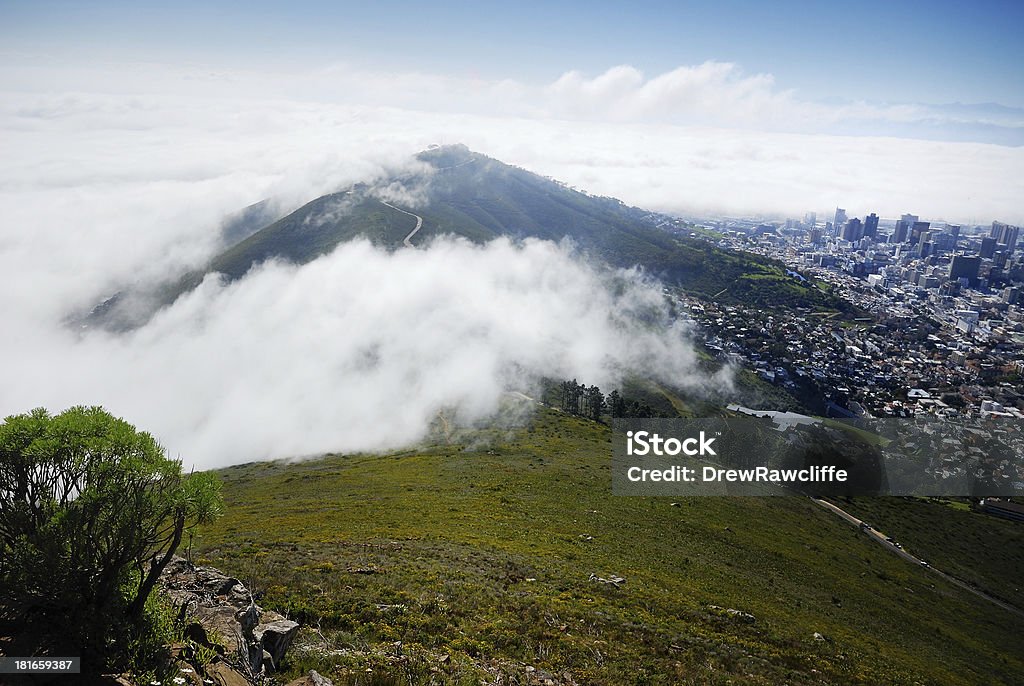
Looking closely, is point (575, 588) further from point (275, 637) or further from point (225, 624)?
point (225, 624)

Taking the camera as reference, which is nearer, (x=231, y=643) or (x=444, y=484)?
(x=231, y=643)

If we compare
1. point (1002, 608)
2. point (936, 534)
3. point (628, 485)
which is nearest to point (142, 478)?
point (628, 485)

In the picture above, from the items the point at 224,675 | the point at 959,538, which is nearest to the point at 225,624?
the point at 224,675

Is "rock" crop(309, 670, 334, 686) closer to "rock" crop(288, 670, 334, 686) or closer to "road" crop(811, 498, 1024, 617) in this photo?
"rock" crop(288, 670, 334, 686)

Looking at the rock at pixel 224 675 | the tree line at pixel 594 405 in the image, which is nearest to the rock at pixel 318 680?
the rock at pixel 224 675

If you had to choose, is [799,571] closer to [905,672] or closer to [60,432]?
[905,672]

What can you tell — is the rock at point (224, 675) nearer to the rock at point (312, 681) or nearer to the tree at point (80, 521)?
the rock at point (312, 681)
